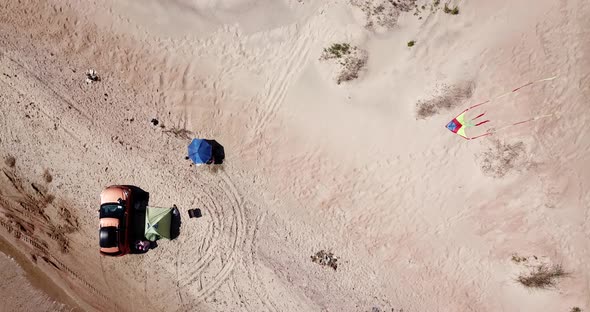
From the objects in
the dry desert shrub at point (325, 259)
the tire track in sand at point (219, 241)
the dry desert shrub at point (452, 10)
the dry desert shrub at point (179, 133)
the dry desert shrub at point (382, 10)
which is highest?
the dry desert shrub at point (382, 10)

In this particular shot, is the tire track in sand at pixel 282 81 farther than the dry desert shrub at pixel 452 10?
Answer: Yes

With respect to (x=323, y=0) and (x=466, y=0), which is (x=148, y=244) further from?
(x=466, y=0)

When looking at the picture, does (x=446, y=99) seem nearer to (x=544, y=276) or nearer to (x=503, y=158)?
(x=503, y=158)

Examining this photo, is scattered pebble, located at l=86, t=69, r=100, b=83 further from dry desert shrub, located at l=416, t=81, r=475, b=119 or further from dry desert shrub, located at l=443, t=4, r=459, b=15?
dry desert shrub, located at l=443, t=4, r=459, b=15

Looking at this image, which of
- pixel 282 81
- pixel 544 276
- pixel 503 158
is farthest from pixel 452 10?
pixel 544 276

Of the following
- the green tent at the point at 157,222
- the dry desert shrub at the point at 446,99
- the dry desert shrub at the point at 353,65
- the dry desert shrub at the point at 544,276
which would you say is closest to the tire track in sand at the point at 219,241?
the green tent at the point at 157,222

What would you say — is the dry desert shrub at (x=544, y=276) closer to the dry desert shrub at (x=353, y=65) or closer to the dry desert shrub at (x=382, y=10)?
the dry desert shrub at (x=353, y=65)
